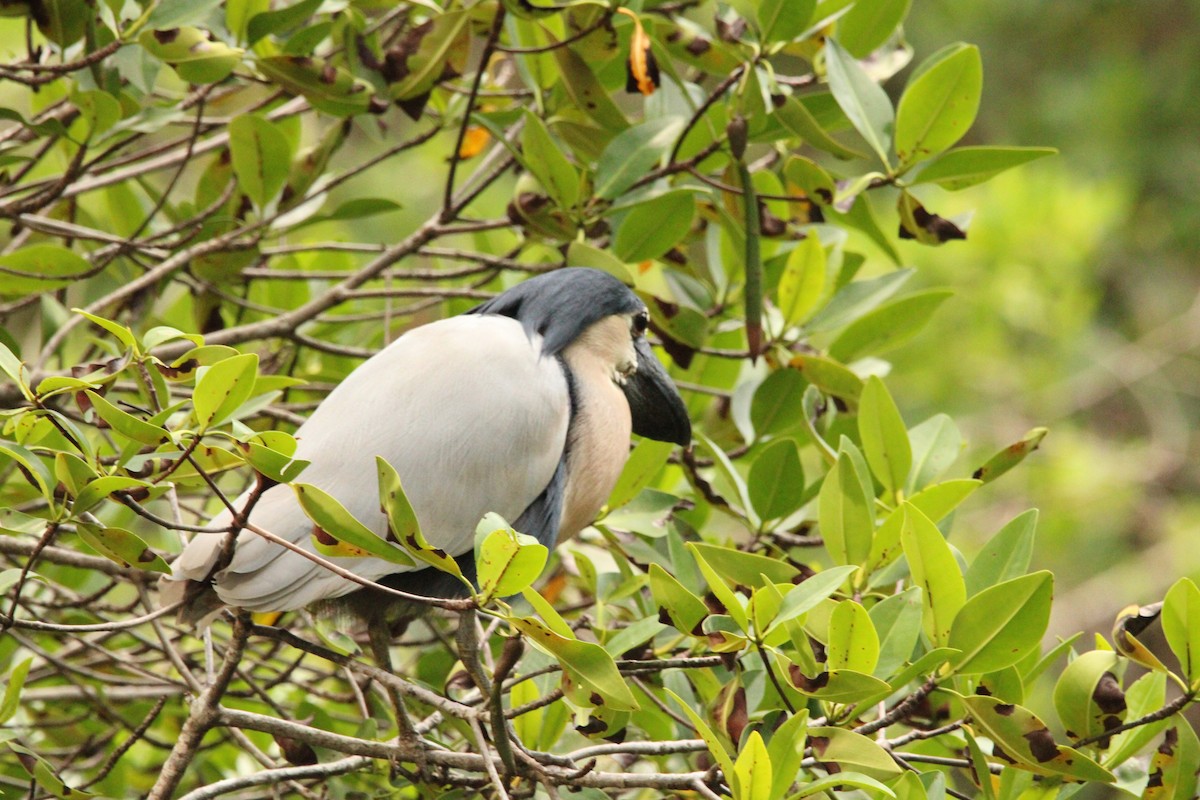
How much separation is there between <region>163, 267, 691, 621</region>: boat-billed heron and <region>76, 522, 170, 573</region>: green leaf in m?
0.16

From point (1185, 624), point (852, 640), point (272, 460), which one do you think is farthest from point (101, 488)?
point (1185, 624)

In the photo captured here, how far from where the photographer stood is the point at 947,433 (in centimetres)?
150

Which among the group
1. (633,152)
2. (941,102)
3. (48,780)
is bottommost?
(48,780)

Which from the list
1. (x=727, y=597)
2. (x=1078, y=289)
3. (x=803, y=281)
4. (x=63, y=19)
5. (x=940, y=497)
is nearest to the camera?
(x=727, y=597)

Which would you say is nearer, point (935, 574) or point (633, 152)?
point (935, 574)

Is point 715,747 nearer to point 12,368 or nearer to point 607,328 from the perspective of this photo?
point 12,368

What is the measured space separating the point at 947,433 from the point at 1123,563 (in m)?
3.53

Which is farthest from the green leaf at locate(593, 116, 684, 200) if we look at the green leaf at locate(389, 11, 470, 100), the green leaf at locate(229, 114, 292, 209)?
the green leaf at locate(229, 114, 292, 209)

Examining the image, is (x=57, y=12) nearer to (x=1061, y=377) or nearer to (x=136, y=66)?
(x=136, y=66)

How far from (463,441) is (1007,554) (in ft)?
2.22

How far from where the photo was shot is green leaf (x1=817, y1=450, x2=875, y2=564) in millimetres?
1258

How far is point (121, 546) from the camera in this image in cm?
115

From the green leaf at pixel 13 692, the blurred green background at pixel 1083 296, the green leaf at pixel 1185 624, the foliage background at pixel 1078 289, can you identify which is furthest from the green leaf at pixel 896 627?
the foliage background at pixel 1078 289

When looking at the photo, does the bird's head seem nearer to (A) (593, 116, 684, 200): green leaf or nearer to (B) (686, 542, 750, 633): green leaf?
(A) (593, 116, 684, 200): green leaf
